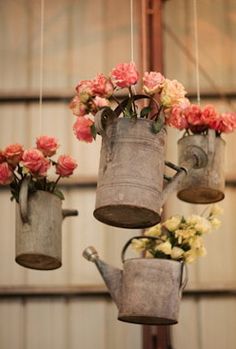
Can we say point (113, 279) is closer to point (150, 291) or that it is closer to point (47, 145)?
point (150, 291)

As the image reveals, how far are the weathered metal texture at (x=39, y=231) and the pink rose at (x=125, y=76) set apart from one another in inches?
26.4

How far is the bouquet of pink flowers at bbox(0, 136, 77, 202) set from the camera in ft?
12.1

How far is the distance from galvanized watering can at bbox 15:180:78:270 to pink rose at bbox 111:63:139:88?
646 mm

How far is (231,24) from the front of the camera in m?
5.46

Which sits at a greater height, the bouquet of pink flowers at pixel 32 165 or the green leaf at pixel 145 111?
the green leaf at pixel 145 111

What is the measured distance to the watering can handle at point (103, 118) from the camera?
327cm

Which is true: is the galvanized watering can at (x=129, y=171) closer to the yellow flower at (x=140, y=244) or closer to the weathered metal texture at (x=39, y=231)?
the weathered metal texture at (x=39, y=231)

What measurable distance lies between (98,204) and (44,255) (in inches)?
22.4

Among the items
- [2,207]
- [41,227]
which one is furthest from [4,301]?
[41,227]

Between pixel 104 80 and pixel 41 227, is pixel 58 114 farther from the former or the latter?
pixel 104 80

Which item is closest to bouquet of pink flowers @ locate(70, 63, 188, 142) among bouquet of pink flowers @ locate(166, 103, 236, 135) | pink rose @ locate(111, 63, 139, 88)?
pink rose @ locate(111, 63, 139, 88)

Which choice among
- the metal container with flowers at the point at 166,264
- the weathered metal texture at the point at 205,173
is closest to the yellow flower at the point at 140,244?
the metal container with flowers at the point at 166,264

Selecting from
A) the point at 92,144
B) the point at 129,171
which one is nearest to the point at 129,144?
the point at 129,171

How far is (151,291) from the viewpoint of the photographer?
3.80 meters
